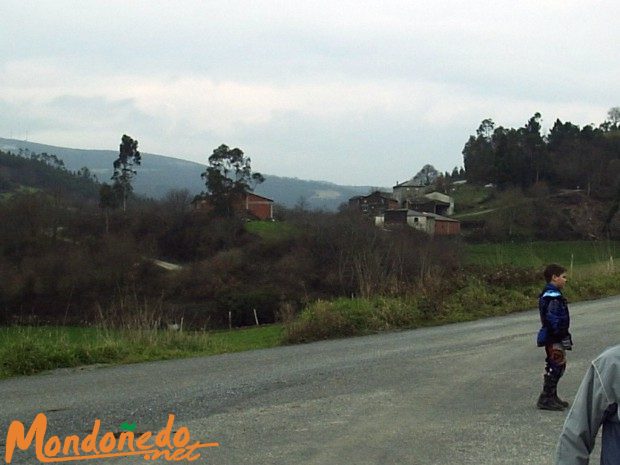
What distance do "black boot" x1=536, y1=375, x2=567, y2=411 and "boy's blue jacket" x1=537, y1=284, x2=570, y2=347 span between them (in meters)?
0.40

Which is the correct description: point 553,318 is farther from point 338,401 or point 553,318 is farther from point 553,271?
point 338,401

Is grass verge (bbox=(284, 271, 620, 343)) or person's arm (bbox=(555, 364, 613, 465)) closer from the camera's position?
person's arm (bbox=(555, 364, 613, 465))

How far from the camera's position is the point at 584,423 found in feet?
9.40

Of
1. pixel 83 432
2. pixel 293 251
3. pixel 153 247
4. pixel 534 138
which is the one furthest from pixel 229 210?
pixel 83 432

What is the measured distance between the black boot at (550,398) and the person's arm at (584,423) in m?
4.36

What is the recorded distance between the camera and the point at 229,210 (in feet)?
249

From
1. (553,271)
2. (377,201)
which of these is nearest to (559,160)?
(377,201)

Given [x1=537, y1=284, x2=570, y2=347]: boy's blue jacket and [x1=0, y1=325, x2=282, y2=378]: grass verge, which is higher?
[x1=537, y1=284, x2=570, y2=347]: boy's blue jacket

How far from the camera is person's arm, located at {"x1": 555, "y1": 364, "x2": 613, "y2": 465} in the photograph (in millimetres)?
2834

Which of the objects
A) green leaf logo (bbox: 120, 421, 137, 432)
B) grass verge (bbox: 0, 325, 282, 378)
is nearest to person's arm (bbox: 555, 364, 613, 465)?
green leaf logo (bbox: 120, 421, 137, 432)

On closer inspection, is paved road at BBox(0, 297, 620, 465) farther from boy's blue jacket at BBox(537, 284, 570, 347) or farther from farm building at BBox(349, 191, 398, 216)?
farm building at BBox(349, 191, 398, 216)

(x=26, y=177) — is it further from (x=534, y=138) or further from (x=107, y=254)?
(x=534, y=138)

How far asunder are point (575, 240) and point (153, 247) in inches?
1614

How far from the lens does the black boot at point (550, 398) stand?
23.0 feet
